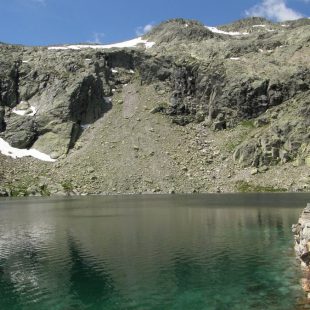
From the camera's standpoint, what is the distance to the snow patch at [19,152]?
575ft

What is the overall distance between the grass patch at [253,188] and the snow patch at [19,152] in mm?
71681

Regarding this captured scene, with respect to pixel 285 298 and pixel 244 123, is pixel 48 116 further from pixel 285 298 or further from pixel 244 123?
pixel 285 298

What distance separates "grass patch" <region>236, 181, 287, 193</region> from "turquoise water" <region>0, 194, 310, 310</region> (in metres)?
72.2

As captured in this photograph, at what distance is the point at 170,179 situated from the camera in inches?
6053

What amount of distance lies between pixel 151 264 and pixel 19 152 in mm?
149098

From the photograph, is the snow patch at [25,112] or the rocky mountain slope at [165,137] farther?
the snow patch at [25,112]

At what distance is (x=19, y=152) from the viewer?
586ft

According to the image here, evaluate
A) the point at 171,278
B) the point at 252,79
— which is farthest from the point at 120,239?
the point at 252,79

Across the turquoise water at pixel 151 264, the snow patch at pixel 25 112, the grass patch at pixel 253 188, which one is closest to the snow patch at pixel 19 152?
the snow patch at pixel 25 112

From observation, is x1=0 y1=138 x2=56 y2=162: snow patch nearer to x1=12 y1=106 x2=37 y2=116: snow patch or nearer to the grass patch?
x1=12 y1=106 x2=37 y2=116: snow patch

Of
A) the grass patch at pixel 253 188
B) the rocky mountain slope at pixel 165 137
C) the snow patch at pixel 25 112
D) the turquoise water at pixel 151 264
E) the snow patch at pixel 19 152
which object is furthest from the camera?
the snow patch at pixel 25 112

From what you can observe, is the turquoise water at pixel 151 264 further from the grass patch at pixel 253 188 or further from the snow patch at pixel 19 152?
the snow patch at pixel 19 152

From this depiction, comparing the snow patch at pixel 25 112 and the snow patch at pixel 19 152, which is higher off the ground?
the snow patch at pixel 25 112

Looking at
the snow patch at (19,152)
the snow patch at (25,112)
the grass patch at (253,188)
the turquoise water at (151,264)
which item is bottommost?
the turquoise water at (151,264)
